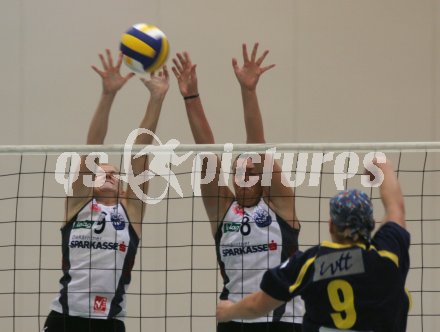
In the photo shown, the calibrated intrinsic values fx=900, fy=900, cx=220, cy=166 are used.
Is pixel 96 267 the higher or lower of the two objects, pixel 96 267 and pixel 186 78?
the lower

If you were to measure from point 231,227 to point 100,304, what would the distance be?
92 centimetres

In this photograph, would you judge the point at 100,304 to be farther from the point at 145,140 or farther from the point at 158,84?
the point at 158,84

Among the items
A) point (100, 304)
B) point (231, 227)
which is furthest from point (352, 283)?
point (100, 304)

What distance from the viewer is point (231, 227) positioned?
547 cm

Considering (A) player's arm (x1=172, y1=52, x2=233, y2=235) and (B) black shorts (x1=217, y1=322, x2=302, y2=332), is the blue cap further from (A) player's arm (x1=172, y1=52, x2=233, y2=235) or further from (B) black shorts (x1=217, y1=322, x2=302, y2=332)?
(A) player's arm (x1=172, y1=52, x2=233, y2=235)

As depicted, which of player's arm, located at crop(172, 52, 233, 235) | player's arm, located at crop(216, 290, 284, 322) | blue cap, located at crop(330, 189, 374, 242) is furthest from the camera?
player's arm, located at crop(172, 52, 233, 235)

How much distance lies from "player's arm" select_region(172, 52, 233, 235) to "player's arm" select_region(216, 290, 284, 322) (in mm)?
1313

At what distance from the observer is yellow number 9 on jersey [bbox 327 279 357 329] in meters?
3.95

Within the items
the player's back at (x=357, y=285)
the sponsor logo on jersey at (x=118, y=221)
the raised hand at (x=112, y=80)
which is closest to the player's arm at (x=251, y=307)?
the player's back at (x=357, y=285)

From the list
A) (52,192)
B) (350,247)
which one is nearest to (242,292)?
(350,247)

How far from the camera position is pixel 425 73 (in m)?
8.54

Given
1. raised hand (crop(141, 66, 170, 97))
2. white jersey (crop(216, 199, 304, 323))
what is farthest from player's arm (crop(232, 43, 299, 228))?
raised hand (crop(141, 66, 170, 97))

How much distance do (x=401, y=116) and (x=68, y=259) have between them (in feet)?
13.4

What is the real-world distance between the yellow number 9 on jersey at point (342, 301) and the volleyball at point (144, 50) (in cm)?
240
